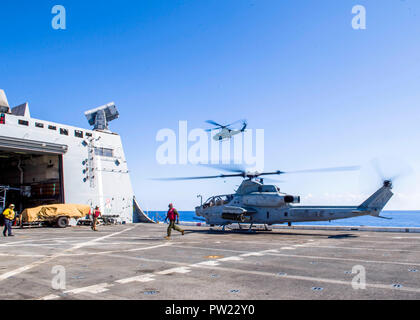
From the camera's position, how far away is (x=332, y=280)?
22.6 feet

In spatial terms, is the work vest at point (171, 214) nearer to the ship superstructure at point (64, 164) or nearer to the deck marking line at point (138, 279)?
the deck marking line at point (138, 279)

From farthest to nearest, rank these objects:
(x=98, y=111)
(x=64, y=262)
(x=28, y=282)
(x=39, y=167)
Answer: (x=98, y=111) → (x=39, y=167) → (x=64, y=262) → (x=28, y=282)

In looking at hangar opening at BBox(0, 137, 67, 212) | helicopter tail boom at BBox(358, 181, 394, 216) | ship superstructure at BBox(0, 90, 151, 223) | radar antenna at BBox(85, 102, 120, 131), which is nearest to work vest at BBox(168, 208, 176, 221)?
helicopter tail boom at BBox(358, 181, 394, 216)

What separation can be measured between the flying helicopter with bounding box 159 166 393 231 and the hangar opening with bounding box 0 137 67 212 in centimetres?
1689

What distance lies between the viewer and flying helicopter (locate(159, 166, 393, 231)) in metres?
17.6

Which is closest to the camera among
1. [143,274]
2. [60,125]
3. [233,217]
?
[143,274]

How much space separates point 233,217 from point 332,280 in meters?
13.6

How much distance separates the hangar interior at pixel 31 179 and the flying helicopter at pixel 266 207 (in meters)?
18.3

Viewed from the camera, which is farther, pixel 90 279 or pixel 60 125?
pixel 60 125

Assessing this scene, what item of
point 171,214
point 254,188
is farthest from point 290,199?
point 171,214

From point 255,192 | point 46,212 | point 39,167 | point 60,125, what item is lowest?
point 46,212
